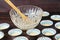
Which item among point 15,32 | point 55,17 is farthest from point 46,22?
point 15,32

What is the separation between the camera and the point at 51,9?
101cm

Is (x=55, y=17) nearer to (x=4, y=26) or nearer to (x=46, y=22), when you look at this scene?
(x=46, y=22)

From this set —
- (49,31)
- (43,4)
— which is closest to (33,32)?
(49,31)

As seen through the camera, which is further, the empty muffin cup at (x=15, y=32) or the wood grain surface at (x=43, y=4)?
the wood grain surface at (x=43, y=4)

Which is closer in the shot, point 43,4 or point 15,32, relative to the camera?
point 15,32

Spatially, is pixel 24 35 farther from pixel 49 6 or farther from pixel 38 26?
pixel 49 6

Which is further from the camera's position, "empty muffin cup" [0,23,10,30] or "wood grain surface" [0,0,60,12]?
"wood grain surface" [0,0,60,12]

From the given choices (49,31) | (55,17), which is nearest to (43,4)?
(55,17)

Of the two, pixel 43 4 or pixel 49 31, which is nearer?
pixel 49 31

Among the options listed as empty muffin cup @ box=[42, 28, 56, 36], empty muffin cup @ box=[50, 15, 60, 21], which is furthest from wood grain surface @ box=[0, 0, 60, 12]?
empty muffin cup @ box=[42, 28, 56, 36]

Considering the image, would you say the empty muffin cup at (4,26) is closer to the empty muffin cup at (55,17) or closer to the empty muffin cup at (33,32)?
the empty muffin cup at (33,32)

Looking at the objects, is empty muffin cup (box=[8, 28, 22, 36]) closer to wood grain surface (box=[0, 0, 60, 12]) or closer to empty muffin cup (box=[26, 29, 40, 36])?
empty muffin cup (box=[26, 29, 40, 36])

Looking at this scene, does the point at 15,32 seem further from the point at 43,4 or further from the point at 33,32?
the point at 43,4

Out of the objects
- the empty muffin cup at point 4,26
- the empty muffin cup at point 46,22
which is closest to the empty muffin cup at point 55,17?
the empty muffin cup at point 46,22
